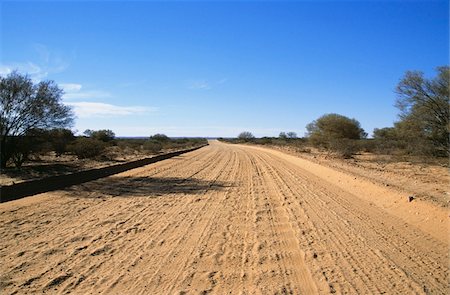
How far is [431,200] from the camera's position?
10.5m

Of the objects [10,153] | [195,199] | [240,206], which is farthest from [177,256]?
[10,153]

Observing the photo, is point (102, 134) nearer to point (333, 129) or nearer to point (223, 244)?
point (333, 129)

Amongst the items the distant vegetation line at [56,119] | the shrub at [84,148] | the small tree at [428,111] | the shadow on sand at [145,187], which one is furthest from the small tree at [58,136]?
the small tree at [428,111]

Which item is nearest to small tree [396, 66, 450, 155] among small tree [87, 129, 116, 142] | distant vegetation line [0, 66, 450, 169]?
distant vegetation line [0, 66, 450, 169]

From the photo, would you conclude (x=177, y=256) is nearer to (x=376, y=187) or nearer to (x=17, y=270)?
(x=17, y=270)

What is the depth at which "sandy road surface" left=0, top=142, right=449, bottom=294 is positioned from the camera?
18.0 ft

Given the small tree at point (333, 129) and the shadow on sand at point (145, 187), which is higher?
the small tree at point (333, 129)

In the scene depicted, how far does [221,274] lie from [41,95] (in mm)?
20291

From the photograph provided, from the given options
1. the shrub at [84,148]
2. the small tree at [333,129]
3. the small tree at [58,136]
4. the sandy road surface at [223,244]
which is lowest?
the sandy road surface at [223,244]

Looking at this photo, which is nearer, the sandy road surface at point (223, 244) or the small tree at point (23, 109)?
the sandy road surface at point (223, 244)

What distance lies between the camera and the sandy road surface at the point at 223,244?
216 inches

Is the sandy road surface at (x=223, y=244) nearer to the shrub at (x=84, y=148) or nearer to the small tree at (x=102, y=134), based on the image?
the shrub at (x=84, y=148)

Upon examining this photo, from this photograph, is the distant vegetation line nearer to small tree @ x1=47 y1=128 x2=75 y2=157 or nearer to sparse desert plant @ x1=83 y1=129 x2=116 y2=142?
small tree @ x1=47 y1=128 x2=75 y2=157

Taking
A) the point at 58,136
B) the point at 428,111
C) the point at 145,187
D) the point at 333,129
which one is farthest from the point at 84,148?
the point at 333,129
